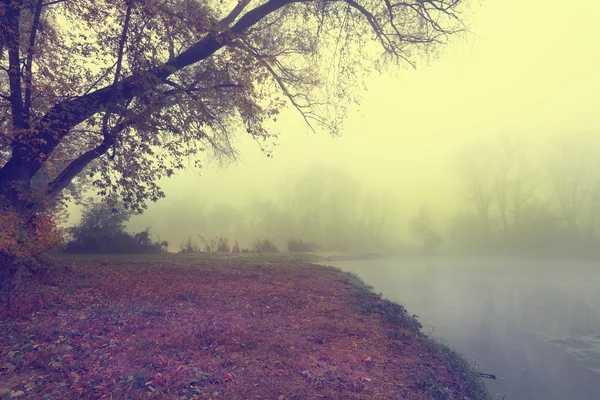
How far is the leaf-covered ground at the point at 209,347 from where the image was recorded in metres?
4.65

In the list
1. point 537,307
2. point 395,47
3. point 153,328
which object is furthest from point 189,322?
point 537,307

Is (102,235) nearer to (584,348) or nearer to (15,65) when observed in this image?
(15,65)

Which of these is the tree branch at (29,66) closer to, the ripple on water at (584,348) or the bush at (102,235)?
the bush at (102,235)

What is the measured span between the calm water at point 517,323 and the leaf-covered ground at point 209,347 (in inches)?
Result: 80.6

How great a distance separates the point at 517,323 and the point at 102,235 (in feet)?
66.5

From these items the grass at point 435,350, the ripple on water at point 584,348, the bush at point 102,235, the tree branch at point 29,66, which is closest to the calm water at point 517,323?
the ripple on water at point 584,348

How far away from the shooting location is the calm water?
25.2 feet

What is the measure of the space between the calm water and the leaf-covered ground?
2048mm

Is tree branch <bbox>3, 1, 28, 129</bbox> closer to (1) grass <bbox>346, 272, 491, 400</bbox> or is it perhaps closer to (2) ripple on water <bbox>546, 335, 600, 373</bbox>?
(1) grass <bbox>346, 272, 491, 400</bbox>

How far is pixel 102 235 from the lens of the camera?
20.4 metres

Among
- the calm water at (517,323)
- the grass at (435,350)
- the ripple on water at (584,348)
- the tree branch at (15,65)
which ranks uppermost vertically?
the tree branch at (15,65)

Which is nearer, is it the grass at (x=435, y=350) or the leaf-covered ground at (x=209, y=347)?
the leaf-covered ground at (x=209, y=347)

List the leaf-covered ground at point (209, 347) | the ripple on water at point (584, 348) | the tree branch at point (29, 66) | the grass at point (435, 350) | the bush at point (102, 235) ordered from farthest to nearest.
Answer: the bush at point (102, 235)
the tree branch at point (29, 66)
the ripple on water at point (584, 348)
the grass at point (435, 350)
the leaf-covered ground at point (209, 347)

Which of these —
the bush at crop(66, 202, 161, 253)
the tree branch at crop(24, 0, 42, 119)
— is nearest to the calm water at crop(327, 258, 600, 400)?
the tree branch at crop(24, 0, 42, 119)
